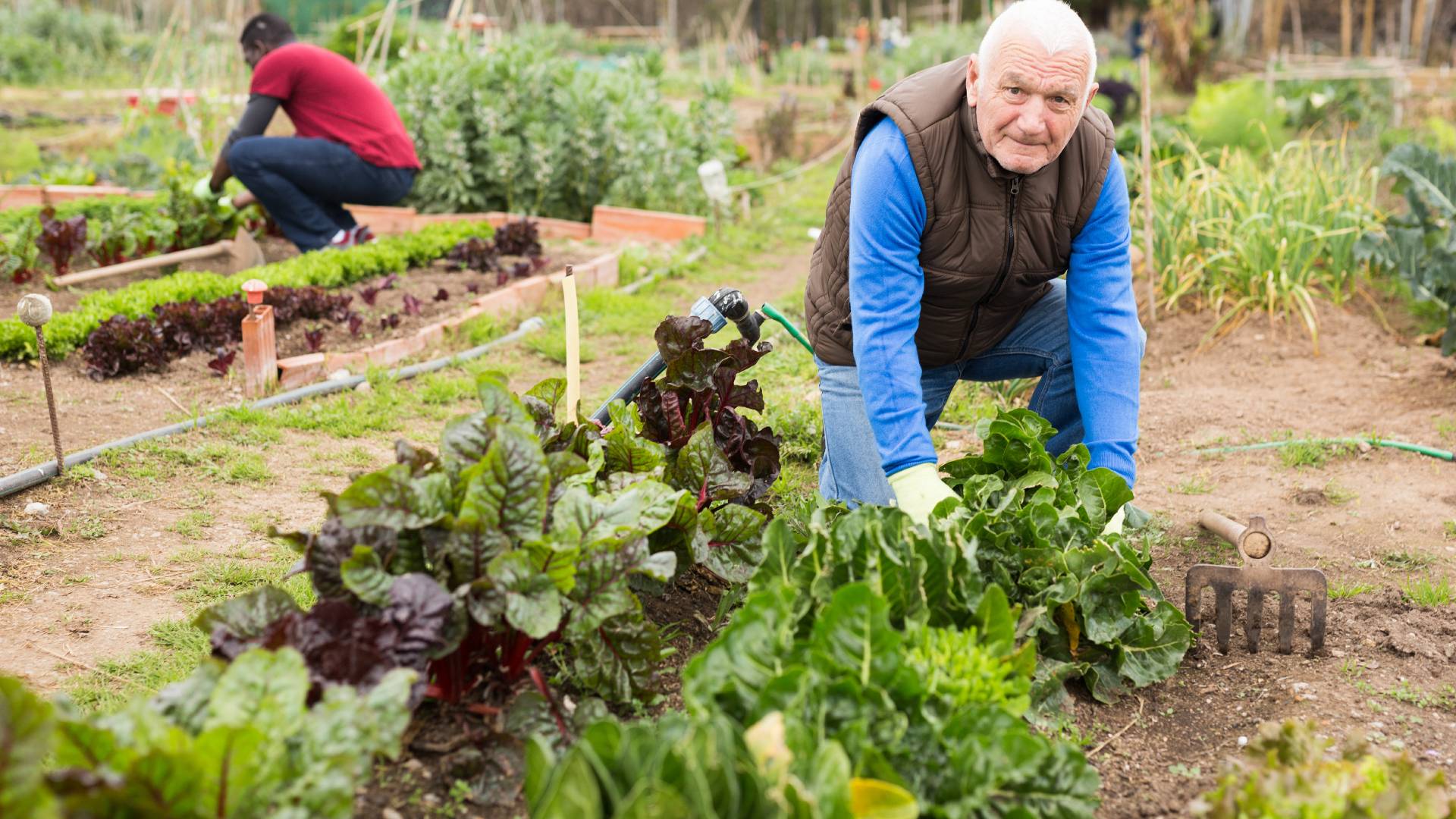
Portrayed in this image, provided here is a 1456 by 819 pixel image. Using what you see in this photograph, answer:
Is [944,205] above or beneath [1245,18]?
beneath

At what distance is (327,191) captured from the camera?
6.53m

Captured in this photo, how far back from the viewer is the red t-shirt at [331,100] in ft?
20.6

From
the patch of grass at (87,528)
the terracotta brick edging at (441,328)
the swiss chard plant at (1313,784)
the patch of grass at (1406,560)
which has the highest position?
the swiss chard plant at (1313,784)

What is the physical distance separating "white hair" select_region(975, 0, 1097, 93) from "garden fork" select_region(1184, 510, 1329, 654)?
1.12m

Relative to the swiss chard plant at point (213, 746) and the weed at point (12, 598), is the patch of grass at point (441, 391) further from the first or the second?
the swiss chard plant at point (213, 746)

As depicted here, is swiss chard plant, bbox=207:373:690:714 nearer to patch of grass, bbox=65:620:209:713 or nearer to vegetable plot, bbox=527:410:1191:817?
vegetable plot, bbox=527:410:1191:817

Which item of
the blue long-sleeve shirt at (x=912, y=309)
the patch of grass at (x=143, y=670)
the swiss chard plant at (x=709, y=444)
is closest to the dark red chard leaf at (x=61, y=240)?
the patch of grass at (x=143, y=670)

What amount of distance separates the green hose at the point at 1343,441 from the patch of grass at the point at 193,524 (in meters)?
3.36

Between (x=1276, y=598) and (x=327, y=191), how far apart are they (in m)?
5.49

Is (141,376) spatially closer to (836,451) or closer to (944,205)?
(836,451)

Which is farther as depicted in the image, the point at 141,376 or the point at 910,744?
the point at 141,376

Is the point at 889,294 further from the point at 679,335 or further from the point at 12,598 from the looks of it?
the point at 12,598

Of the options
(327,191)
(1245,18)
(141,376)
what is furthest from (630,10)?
(141,376)

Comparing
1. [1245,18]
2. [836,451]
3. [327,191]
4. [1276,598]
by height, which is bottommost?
[1276,598]
